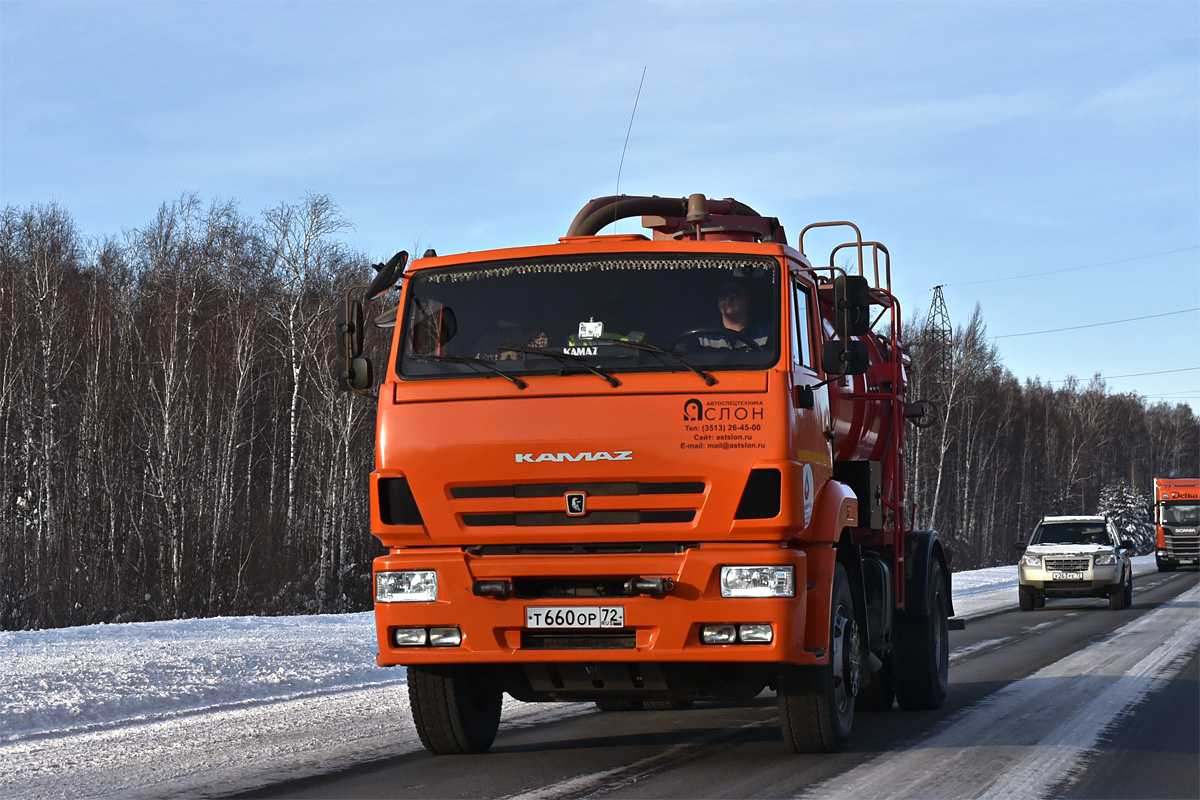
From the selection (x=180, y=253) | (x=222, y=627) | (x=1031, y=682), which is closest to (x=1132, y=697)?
(x=1031, y=682)

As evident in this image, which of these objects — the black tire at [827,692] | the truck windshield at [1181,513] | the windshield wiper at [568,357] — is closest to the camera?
the windshield wiper at [568,357]

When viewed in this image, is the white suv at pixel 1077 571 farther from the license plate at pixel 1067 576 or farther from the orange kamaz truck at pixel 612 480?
the orange kamaz truck at pixel 612 480

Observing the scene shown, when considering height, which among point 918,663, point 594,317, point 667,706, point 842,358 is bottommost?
point 667,706

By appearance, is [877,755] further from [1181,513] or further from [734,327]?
[1181,513]

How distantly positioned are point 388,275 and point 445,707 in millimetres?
2529

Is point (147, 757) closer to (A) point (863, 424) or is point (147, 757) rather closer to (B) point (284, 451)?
(A) point (863, 424)

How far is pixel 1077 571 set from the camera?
25234mm

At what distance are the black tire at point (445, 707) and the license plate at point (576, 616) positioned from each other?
0.84 meters

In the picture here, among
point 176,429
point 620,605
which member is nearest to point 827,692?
point 620,605

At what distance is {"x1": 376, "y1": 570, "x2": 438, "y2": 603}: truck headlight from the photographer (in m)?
6.75

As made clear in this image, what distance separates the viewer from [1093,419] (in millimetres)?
97562

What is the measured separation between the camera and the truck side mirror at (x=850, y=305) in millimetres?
7277

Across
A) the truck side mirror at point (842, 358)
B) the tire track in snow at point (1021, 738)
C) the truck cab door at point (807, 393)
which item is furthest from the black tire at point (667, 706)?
the truck side mirror at point (842, 358)

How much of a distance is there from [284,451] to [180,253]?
27.1ft
